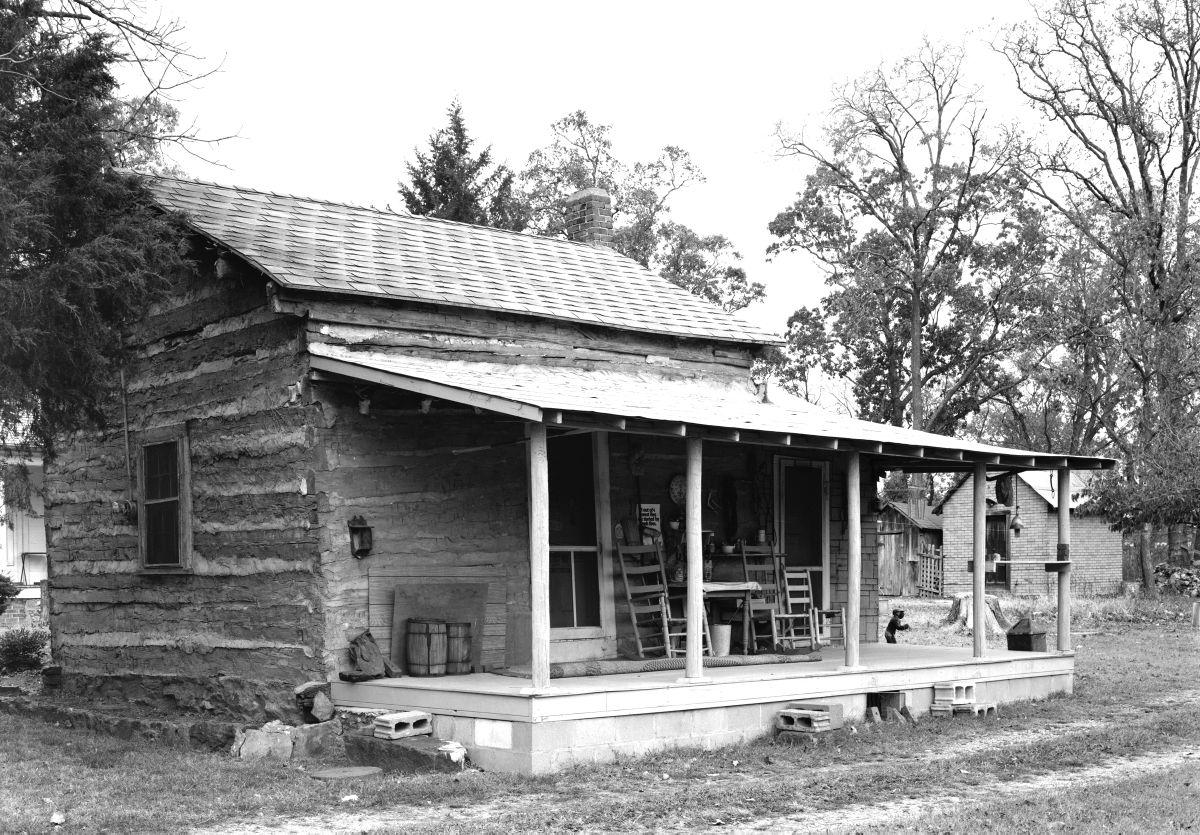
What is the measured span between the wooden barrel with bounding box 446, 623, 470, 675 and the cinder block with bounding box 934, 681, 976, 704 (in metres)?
4.57

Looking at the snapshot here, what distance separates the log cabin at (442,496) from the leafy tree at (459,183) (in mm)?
19420

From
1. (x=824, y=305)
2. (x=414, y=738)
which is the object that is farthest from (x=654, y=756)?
(x=824, y=305)

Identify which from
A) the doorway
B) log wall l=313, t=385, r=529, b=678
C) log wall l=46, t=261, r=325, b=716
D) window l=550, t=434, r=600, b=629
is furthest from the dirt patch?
the doorway

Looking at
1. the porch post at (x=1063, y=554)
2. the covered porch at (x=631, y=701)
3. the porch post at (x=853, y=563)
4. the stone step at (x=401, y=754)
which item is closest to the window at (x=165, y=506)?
the covered porch at (x=631, y=701)

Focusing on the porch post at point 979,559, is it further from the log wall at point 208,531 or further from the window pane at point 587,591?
the log wall at point 208,531

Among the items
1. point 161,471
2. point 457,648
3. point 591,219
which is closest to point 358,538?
point 457,648

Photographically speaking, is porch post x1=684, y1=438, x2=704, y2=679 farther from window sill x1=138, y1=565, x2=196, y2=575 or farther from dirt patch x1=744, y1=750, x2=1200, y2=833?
window sill x1=138, y1=565, x2=196, y2=575

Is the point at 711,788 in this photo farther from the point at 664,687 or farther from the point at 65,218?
the point at 65,218

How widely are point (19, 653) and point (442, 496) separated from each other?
317 inches

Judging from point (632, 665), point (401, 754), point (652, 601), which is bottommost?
point (401, 754)

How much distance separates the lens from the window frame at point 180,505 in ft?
39.8

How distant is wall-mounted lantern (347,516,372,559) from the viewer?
10719mm

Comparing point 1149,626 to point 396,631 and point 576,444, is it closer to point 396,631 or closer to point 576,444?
point 576,444

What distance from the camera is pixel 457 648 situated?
1094 centimetres
